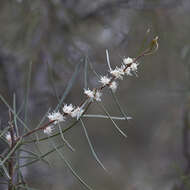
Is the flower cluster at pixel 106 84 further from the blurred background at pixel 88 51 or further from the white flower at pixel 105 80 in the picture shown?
the blurred background at pixel 88 51

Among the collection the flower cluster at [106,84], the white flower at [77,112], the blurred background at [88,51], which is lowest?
the white flower at [77,112]

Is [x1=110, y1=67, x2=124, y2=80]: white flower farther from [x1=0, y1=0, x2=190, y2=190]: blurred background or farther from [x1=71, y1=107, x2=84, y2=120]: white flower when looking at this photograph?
[x1=0, y1=0, x2=190, y2=190]: blurred background

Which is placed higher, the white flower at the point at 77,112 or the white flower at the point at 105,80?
the white flower at the point at 105,80

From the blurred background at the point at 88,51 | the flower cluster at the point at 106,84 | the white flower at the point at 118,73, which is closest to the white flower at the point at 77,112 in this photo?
the flower cluster at the point at 106,84

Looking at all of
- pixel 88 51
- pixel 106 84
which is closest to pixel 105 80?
pixel 106 84

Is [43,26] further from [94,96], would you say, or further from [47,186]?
[94,96]

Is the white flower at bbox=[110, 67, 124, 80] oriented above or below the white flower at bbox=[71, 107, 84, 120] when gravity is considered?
above

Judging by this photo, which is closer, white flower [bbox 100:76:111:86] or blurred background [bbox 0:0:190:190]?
white flower [bbox 100:76:111:86]

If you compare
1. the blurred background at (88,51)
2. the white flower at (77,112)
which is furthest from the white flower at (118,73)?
the blurred background at (88,51)

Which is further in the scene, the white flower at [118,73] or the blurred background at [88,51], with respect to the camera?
the blurred background at [88,51]

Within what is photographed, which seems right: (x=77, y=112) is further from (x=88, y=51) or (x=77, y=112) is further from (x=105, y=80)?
(x=88, y=51)

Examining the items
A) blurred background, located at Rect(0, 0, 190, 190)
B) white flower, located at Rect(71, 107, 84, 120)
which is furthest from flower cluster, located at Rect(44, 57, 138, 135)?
blurred background, located at Rect(0, 0, 190, 190)

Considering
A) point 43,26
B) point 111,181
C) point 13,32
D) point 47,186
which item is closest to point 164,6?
point 43,26
